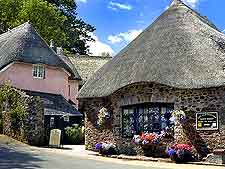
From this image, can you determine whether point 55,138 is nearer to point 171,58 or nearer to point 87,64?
point 171,58

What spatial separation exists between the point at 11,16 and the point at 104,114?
28.9m

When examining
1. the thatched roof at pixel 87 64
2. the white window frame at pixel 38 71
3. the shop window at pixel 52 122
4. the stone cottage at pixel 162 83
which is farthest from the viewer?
the thatched roof at pixel 87 64

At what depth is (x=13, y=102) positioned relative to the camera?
2544cm

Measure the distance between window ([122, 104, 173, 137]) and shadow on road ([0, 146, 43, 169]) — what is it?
5.24 metres

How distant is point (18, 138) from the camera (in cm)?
2442

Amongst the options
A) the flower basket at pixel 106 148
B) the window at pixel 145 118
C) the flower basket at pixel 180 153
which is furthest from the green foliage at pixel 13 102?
the flower basket at pixel 180 153

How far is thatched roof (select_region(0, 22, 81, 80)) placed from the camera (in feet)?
100

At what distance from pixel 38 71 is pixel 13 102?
7285 millimetres

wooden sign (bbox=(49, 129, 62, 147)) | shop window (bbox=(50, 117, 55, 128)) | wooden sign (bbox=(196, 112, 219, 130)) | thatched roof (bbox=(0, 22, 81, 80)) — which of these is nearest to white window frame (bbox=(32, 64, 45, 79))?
thatched roof (bbox=(0, 22, 81, 80))

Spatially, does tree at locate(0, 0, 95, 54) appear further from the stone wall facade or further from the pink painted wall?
the stone wall facade

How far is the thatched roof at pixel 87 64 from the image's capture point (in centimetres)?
4284

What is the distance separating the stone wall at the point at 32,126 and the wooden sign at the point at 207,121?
914 centimetres

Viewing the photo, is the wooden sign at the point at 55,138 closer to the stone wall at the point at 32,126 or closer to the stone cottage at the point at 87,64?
the stone wall at the point at 32,126

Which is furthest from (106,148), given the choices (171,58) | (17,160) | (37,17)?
(37,17)
